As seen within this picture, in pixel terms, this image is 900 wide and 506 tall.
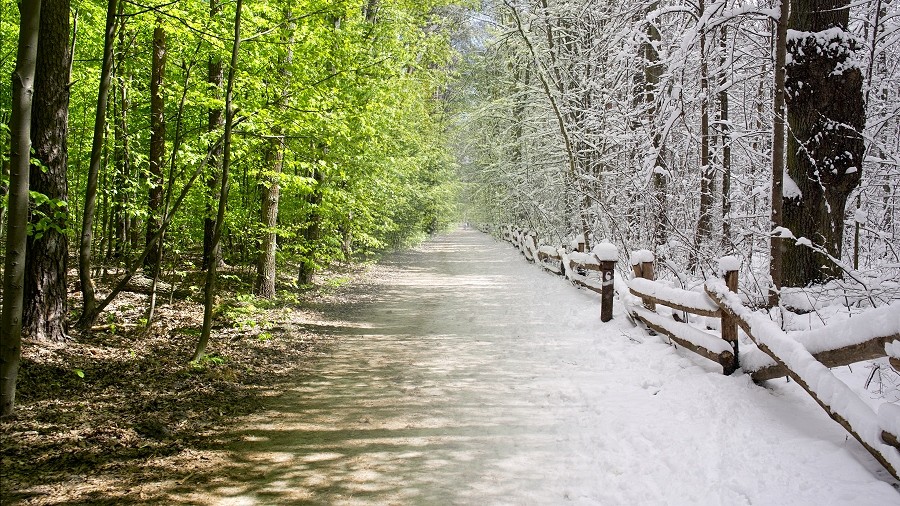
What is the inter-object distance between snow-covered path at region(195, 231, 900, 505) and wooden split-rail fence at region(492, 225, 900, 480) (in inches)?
10.0

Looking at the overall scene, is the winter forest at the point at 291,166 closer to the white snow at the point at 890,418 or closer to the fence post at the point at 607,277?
the fence post at the point at 607,277

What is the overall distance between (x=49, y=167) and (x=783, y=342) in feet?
25.3

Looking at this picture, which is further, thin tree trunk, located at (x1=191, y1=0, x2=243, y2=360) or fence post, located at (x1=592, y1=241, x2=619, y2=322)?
fence post, located at (x1=592, y1=241, x2=619, y2=322)

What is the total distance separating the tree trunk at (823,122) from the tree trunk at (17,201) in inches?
292

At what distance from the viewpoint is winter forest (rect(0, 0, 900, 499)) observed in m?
5.40

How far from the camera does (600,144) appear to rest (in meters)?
14.6

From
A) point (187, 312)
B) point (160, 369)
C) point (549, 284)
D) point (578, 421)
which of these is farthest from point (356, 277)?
point (578, 421)

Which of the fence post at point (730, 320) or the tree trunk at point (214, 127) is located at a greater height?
the tree trunk at point (214, 127)

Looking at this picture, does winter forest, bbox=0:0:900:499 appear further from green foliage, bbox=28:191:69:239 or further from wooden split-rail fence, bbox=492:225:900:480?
wooden split-rail fence, bbox=492:225:900:480

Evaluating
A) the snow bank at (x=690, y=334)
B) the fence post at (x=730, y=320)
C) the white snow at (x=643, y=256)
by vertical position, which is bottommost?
the snow bank at (x=690, y=334)

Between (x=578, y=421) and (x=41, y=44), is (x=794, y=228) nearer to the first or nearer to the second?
(x=578, y=421)

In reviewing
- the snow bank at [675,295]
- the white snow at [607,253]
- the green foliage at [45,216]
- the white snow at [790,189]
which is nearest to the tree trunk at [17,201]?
the green foliage at [45,216]

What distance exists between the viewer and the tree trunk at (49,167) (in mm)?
6117

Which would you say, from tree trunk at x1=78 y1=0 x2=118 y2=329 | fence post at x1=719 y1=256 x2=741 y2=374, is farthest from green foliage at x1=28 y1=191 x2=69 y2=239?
fence post at x1=719 y1=256 x2=741 y2=374
